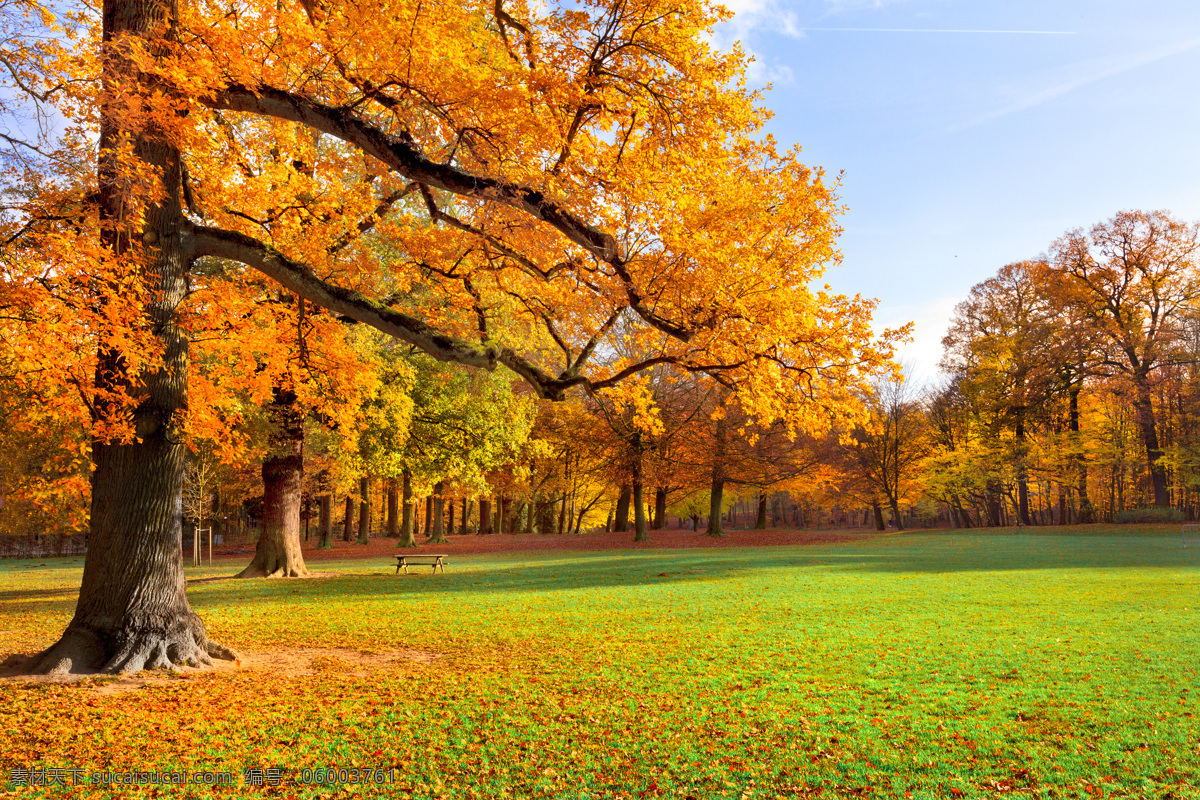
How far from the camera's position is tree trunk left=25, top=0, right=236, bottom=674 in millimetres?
7387

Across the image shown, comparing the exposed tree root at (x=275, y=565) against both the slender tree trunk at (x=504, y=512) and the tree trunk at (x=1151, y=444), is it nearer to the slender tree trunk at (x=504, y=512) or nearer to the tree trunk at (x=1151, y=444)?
the slender tree trunk at (x=504, y=512)

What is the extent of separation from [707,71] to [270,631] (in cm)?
1022

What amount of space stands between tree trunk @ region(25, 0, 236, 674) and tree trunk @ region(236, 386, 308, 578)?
1011cm

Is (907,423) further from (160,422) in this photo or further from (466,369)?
(160,422)

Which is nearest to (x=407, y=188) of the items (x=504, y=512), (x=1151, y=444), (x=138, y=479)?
(x=138, y=479)

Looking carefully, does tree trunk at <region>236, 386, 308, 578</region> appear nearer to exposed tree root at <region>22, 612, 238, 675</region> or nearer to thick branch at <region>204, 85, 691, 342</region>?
exposed tree root at <region>22, 612, 238, 675</region>

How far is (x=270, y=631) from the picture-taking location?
10.3 metres

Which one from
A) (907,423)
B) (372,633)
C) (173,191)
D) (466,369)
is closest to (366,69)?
(173,191)

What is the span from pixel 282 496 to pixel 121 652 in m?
11.5

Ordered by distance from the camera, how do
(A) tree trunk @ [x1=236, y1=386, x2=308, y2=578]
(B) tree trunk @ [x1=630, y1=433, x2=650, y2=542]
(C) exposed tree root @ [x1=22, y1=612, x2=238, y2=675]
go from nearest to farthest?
1. (C) exposed tree root @ [x1=22, y1=612, x2=238, y2=675]
2. (A) tree trunk @ [x1=236, y1=386, x2=308, y2=578]
3. (B) tree trunk @ [x1=630, y1=433, x2=650, y2=542]

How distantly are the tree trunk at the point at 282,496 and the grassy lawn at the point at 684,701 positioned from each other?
569 centimetres

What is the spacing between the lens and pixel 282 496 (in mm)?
18375

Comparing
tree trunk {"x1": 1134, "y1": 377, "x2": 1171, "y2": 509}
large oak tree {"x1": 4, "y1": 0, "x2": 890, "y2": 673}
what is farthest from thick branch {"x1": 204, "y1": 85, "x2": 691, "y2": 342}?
tree trunk {"x1": 1134, "y1": 377, "x2": 1171, "y2": 509}

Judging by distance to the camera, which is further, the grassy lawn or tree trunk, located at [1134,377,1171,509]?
tree trunk, located at [1134,377,1171,509]
